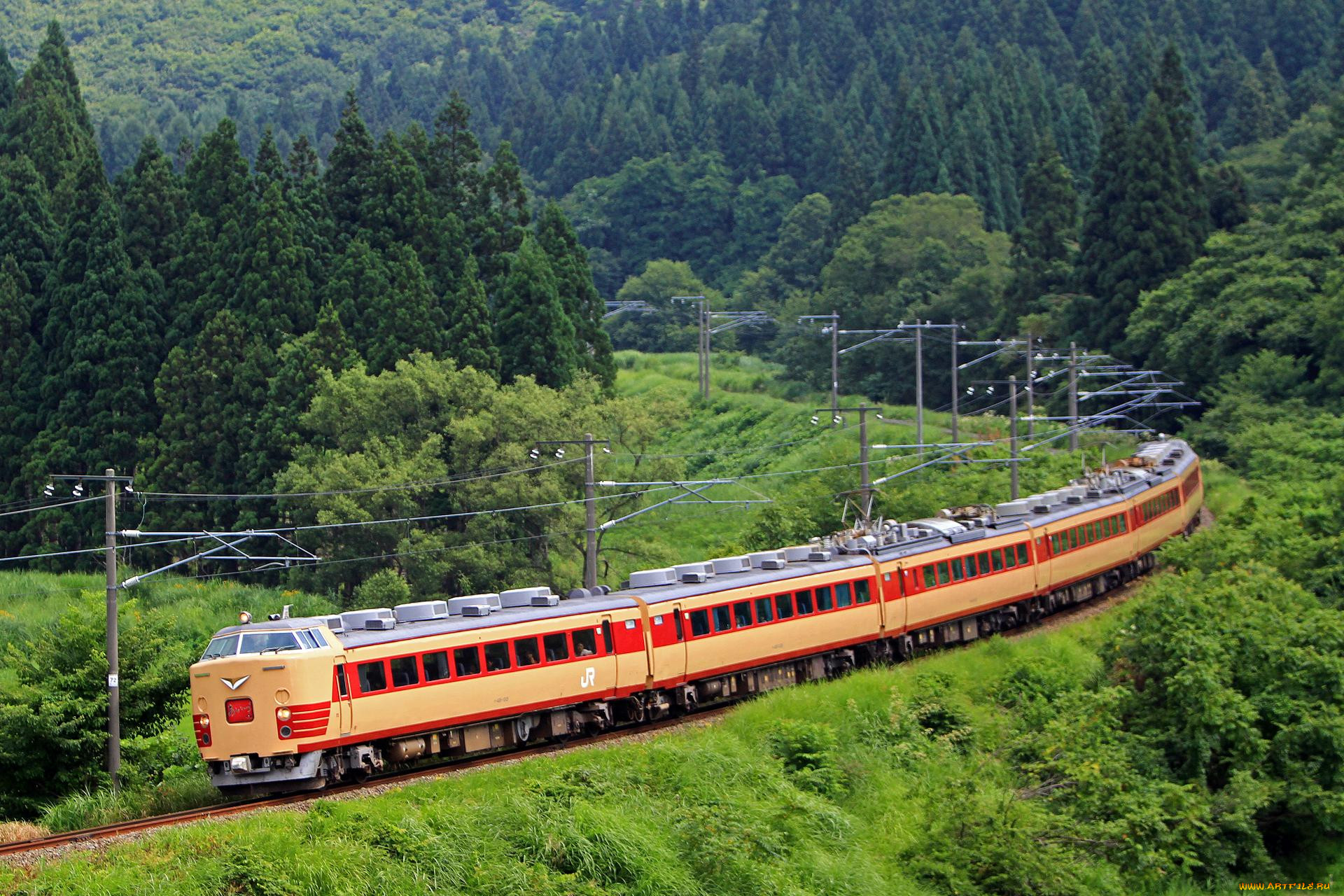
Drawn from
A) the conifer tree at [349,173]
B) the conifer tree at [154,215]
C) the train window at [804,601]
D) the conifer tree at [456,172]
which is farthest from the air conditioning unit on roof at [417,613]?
the conifer tree at [456,172]

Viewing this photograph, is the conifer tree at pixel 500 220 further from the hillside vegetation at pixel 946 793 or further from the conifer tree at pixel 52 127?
the hillside vegetation at pixel 946 793

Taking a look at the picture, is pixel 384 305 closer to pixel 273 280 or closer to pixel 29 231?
pixel 273 280

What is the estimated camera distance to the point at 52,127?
71.2 m

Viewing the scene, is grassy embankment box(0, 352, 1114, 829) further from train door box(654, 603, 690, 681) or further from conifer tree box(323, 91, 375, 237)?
conifer tree box(323, 91, 375, 237)

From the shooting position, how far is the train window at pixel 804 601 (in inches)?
1341

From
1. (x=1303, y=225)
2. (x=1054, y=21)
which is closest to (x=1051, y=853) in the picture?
(x=1303, y=225)

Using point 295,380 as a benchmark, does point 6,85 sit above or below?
above

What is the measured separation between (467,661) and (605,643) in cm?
320

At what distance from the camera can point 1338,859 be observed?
3262 centimetres

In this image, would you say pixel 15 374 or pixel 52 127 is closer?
pixel 15 374

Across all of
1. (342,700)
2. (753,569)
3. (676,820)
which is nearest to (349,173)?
(753,569)

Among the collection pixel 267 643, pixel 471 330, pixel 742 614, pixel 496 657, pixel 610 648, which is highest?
pixel 471 330

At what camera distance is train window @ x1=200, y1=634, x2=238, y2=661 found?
81.1 feet

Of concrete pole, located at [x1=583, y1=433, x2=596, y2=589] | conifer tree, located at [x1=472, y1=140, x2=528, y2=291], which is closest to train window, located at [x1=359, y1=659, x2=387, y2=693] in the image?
concrete pole, located at [x1=583, y1=433, x2=596, y2=589]
